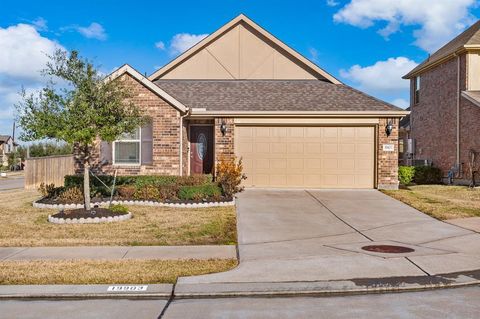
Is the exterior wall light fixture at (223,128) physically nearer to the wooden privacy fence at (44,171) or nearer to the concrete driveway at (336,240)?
the concrete driveway at (336,240)

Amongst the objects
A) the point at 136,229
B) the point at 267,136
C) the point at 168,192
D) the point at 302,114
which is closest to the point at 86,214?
the point at 136,229

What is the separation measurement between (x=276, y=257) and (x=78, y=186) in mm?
9246

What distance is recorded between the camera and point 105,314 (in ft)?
18.0

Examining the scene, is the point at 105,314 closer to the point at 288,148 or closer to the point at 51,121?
the point at 51,121

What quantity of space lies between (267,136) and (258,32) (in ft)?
17.6

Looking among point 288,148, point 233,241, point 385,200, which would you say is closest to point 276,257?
point 233,241

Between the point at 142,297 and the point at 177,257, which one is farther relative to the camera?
the point at 177,257

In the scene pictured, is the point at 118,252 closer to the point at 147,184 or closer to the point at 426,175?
the point at 147,184

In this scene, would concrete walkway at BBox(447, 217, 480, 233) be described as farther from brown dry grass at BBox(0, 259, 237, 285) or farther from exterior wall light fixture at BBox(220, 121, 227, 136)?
exterior wall light fixture at BBox(220, 121, 227, 136)

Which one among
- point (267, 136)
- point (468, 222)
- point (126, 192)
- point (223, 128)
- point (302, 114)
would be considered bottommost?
point (468, 222)

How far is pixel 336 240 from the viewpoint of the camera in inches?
388

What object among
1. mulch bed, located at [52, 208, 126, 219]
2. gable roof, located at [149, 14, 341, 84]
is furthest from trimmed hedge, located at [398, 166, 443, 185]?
mulch bed, located at [52, 208, 126, 219]

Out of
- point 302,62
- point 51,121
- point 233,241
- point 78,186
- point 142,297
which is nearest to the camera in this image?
point 142,297

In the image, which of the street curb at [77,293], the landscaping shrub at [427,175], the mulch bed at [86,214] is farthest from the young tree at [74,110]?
the landscaping shrub at [427,175]
